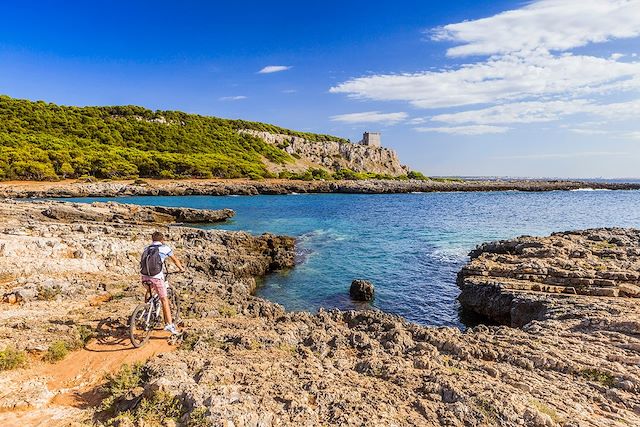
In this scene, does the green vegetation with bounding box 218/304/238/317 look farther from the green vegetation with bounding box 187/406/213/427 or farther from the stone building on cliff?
the stone building on cliff

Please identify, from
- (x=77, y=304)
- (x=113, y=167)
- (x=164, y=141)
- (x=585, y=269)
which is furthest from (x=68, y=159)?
(x=585, y=269)

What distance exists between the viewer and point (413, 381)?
692 centimetres

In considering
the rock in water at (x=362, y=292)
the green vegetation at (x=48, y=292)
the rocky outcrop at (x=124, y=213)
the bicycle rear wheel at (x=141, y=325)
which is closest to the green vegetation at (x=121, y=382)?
the bicycle rear wheel at (x=141, y=325)

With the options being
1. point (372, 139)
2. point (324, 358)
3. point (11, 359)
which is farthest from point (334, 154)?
point (11, 359)

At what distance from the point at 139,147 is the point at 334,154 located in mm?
61476

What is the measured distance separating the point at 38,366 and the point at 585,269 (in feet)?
57.4

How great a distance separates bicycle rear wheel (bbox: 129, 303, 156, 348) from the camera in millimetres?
8234

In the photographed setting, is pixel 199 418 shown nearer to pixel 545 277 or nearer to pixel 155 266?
pixel 155 266

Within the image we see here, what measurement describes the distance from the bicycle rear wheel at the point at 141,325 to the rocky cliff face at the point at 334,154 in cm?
11593

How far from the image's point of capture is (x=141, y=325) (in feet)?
28.8

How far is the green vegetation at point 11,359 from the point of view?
743 centimetres

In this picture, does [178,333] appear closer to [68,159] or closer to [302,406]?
[302,406]

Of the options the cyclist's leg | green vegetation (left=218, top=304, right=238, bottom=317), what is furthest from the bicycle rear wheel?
green vegetation (left=218, top=304, right=238, bottom=317)

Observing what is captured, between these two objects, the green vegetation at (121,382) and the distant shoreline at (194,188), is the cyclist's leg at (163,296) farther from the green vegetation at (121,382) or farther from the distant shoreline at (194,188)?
the distant shoreline at (194,188)
